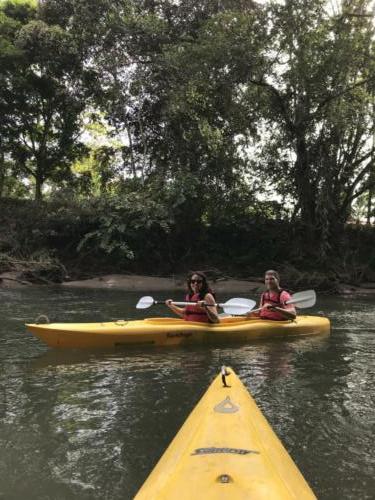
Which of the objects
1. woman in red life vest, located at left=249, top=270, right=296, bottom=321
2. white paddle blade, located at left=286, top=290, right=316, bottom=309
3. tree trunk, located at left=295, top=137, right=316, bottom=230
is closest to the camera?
woman in red life vest, located at left=249, top=270, right=296, bottom=321

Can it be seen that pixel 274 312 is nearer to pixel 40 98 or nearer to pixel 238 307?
pixel 238 307

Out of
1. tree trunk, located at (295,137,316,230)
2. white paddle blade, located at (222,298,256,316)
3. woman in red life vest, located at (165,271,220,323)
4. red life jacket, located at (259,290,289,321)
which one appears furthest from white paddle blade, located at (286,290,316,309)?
tree trunk, located at (295,137,316,230)

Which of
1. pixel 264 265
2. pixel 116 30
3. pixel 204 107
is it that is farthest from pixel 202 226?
pixel 116 30

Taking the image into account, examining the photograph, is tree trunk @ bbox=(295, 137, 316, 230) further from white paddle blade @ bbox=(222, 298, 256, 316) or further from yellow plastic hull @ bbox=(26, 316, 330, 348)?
white paddle blade @ bbox=(222, 298, 256, 316)

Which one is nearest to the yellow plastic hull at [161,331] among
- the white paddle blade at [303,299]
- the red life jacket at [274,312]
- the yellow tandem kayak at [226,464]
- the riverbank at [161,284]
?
the red life jacket at [274,312]

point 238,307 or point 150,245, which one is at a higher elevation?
point 150,245

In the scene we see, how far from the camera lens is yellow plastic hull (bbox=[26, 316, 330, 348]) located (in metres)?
5.66

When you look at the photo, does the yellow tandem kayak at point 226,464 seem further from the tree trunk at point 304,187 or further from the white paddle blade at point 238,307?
the tree trunk at point 304,187

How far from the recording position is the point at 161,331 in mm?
6117

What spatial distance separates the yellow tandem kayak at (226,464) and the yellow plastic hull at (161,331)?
2.89 metres

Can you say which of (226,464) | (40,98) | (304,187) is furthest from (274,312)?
(40,98)

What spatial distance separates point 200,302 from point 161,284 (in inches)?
276

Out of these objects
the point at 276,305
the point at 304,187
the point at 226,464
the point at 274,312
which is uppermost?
the point at 304,187

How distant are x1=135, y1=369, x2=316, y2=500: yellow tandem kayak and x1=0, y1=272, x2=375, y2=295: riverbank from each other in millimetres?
9492
